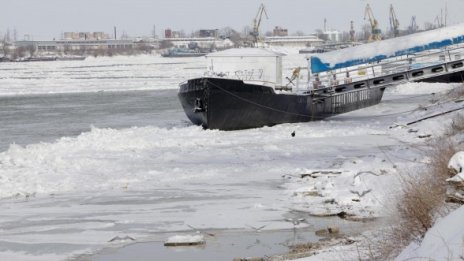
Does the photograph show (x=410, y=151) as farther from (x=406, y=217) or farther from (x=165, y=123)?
Result: (x=165, y=123)

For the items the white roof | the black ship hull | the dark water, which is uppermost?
the white roof

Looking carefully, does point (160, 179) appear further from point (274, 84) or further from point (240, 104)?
point (274, 84)

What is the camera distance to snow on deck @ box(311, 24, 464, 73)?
32.6 m

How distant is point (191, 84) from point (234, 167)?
43.8ft

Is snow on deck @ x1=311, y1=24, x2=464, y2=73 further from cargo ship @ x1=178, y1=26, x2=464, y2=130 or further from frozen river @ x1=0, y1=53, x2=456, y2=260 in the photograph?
frozen river @ x1=0, y1=53, x2=456, y2=260

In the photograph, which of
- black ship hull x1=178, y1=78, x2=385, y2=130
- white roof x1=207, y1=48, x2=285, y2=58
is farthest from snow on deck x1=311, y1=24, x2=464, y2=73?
white roof x1=207, y1=48, x2=285, y2=58

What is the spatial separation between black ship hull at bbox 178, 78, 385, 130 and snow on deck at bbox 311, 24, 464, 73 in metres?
1.15

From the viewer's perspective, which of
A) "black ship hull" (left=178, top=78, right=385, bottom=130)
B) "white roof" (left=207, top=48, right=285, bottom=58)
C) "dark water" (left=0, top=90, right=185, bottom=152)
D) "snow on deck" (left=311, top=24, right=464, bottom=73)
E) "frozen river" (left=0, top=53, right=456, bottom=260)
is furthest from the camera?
A: "white roof" (left=207, top=48, right=285, bottom=58)

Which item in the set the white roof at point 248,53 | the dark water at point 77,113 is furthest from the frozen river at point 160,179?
the white roof at point 248,53

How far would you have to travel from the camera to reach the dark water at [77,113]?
1225 inches

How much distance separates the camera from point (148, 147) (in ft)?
78.7

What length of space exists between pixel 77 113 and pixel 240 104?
1362 centimetres

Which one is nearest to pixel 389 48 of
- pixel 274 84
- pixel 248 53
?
pixel 274 84

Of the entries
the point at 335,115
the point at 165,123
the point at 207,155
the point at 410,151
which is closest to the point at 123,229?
the point at 410,151
